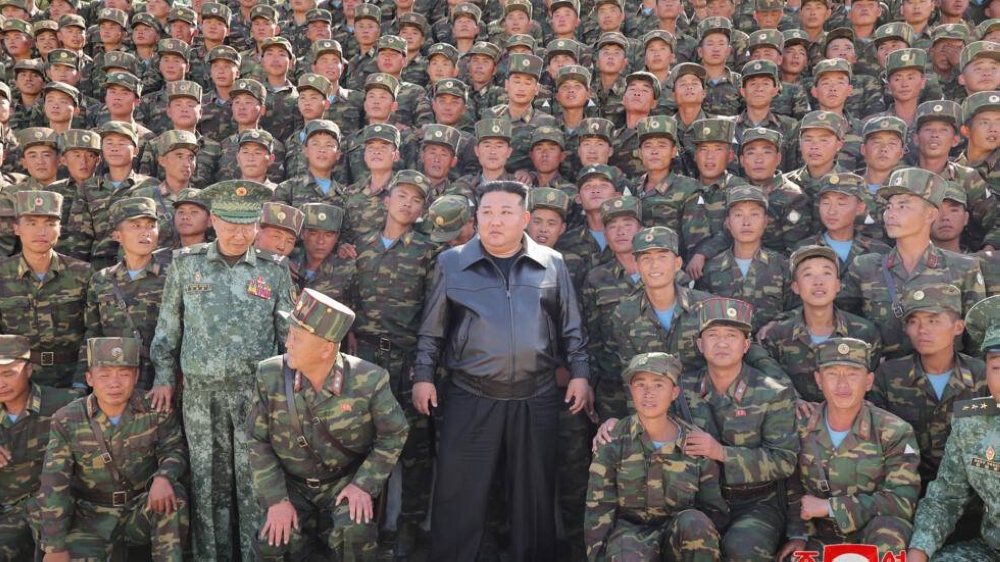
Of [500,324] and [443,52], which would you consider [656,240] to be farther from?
[443,52]

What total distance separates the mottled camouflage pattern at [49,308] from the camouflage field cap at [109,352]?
46.5 inches

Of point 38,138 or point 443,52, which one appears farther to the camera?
point 443,52

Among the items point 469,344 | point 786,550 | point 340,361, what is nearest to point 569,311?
point 469,344

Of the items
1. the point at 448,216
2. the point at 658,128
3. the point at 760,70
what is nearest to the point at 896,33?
the point at 760,70

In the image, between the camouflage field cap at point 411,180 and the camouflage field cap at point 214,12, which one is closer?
the camouflage field cap at point 411,180

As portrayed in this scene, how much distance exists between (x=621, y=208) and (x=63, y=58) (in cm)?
755

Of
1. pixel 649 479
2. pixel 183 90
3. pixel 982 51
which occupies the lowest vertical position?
pixel 649 479

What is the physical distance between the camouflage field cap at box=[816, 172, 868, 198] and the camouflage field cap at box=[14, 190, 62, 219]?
5475 millimetres

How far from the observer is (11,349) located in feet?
17.1

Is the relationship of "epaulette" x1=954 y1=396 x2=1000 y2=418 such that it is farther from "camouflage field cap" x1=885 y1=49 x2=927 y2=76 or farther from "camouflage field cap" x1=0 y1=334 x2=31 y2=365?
"camouflage field cap" x1=0 y1=334 x2=31 y2=365

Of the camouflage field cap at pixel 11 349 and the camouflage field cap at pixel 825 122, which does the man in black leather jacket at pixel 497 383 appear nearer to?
the camouflage field cap at pixel 11 349

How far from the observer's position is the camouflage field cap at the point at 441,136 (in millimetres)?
7211

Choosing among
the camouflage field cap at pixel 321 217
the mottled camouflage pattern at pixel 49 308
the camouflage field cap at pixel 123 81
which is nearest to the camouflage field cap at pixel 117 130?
the camouflage field cap at pixel 123 81

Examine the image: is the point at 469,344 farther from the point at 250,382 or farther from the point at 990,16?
the point at 990,16
